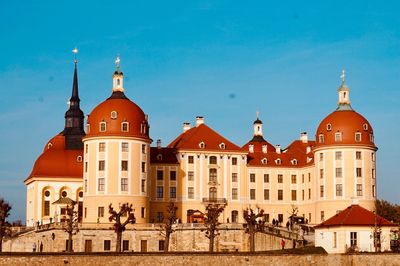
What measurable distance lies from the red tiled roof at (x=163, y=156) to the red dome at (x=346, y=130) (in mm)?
14634

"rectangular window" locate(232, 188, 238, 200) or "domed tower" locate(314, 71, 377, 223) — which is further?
"rectangular window" locate(232, 188, 238, 200)

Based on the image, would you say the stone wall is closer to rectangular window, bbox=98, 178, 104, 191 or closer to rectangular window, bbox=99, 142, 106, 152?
rectangular window, bbox=98, 178, 104, 191

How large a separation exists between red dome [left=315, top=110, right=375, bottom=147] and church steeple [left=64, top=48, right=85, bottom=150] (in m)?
27.3

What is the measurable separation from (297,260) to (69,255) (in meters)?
14.9

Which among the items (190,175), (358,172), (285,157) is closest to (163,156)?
(190,175)

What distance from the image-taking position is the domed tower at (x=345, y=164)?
9275cm

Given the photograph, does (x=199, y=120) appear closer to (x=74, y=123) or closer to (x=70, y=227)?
(x=74, y=123)

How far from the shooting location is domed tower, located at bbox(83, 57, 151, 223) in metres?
88.5

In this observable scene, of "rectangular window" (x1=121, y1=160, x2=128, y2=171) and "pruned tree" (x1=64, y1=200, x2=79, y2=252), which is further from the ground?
"rectangular window" (x1=121, y1=160, x2=128, y2=171)

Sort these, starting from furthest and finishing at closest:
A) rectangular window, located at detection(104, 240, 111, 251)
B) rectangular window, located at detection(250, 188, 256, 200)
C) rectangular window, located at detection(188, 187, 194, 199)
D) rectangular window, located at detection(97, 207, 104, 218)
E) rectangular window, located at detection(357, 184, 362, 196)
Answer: rectangular window, located at detection(250, 188, 256, 200) → rectangular window, located at detection(188, 187, 194, 199) → rectangular window, located at detection(357, 184, 362, 196) → rectangular window, located at detection(97, 207, 104, 218) → rectangular window, located at detection(104, 240, 111, 251)

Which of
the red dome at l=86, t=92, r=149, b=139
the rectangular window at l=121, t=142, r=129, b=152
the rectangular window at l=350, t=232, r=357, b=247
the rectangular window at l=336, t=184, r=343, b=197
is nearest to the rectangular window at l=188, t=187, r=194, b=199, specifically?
the red dome at l=86, t=92, r=149, b=139

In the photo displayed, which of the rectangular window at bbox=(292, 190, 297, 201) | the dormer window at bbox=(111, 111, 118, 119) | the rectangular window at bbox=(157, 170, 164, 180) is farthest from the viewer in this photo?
the rectangular window at bbox=(292, 190, 297, 201)

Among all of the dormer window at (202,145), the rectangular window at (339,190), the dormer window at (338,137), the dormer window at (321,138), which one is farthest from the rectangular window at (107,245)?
the dormer window at (338,137)

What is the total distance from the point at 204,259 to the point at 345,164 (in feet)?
113
